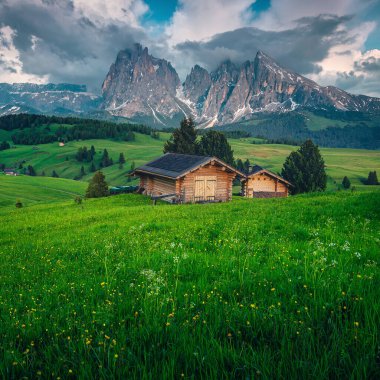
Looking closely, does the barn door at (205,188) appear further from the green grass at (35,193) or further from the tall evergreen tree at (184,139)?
the green grass at (35,193)

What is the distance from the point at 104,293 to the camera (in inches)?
197

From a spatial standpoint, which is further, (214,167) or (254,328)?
(214,167)

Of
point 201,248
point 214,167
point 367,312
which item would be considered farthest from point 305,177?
point 367,312

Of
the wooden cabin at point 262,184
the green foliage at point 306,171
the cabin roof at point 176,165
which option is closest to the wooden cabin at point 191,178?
the cabin roof at point 176,165

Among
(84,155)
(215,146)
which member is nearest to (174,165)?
(215,146)

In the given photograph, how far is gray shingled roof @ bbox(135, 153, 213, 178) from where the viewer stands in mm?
37778

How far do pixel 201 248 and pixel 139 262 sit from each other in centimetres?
221

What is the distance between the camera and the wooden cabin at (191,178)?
38312 mm

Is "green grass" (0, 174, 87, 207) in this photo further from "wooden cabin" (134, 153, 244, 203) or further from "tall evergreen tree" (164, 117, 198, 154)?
"wooden cabin" (134, 153, 244, 203)

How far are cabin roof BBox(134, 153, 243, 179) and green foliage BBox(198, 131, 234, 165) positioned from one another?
3266 centimetres

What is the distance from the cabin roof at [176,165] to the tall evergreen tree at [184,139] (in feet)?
88.5

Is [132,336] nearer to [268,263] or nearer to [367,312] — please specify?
[367,312]

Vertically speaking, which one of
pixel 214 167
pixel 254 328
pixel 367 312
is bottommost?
pixel 254 328

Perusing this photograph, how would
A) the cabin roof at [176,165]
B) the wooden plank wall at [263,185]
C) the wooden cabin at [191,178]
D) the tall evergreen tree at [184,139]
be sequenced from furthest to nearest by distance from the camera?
the tall evergreen tree at [184,139]
the wooden plank wall at [263,185]
the wooden cabin at [191,178]
the cabin roof at [176,165]
